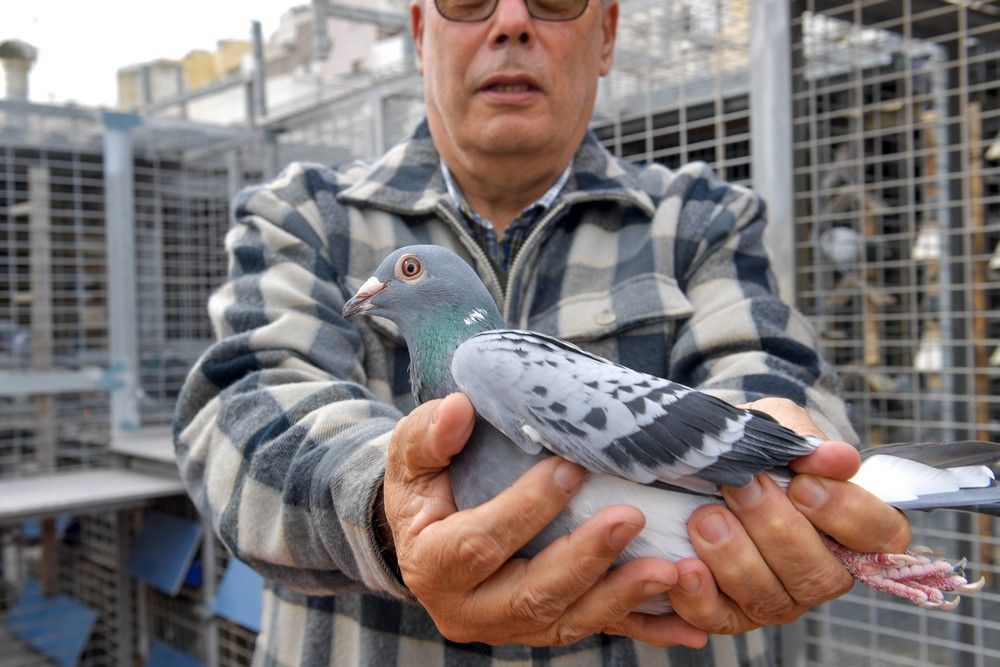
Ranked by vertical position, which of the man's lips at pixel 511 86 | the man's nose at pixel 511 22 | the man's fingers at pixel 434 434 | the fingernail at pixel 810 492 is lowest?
the fingernail at pixel 810 492

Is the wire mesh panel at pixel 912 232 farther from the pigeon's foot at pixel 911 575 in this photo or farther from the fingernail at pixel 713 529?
the fingernail at pixel 713 529

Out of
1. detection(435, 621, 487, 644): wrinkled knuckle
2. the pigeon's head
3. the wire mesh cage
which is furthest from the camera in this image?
the wire mesh cage

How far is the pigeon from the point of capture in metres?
0.87

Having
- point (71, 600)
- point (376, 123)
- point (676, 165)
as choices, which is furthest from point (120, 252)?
point (676, 165)

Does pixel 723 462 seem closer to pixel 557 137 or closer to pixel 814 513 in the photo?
pixel 814 513

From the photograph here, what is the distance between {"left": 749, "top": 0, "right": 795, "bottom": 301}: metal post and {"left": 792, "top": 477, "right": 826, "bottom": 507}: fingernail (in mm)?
1306

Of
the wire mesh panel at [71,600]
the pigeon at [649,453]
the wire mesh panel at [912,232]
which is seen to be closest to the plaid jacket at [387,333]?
the pigeon at [649,453]

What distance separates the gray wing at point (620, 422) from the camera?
86 cm

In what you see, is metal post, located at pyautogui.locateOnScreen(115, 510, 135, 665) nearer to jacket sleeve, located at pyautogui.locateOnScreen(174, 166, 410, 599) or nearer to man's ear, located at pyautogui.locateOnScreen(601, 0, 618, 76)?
jacket sleeve, located at pyautogui.locateOnScreen(174, 166, 410, 599)

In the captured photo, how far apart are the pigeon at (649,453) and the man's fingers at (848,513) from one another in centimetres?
3

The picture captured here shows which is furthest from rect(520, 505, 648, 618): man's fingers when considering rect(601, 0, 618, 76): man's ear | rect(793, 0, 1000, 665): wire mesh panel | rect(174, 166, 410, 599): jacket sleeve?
rect(793, 0, 1000, 665): wire mesh panel

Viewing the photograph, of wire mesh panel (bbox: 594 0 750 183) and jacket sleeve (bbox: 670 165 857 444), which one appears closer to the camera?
jacket sleeve (bbox: 670 165 857 444)

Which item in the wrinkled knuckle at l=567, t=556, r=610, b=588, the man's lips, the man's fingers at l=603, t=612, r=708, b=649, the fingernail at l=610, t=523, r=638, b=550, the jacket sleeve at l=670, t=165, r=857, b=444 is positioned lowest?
the man's fingers at l=603, t=612, r=708, b=649

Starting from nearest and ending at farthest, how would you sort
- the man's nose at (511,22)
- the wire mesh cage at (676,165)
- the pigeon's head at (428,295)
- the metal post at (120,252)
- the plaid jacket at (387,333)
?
the pigeon's head at (428,295) → the plaid jacket at (387,333) → the man's nose at (511,22) → the wire mesh cage at (676,165) → the metal post at (120,252)
